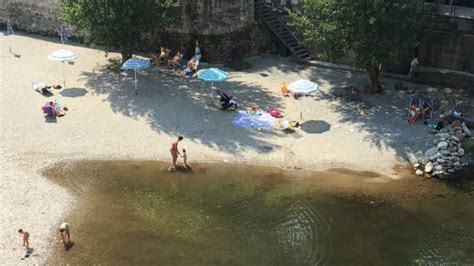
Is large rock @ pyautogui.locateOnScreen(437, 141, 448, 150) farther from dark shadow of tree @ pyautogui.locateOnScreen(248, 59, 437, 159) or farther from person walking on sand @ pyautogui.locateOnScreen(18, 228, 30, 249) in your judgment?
person walking on sand @ pyautogui.locateOnScreen(18, 228, 30, 249)

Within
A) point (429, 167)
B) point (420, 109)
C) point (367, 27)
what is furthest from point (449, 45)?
point (429, 167)

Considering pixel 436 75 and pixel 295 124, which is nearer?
pixel 295 124

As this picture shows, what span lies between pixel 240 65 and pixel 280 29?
404 centimetres

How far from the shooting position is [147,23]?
31.8 metres

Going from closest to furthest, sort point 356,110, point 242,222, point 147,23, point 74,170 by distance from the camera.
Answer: point 242,222, point 74,170, point 356,110, point 147,23

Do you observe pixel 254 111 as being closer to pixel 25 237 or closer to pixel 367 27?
pixel 367 27

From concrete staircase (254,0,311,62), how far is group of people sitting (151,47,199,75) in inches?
225

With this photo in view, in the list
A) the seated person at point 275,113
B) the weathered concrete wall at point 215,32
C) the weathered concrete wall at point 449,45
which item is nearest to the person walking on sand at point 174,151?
the seated person at point 275,113

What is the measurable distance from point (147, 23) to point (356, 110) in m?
12.3

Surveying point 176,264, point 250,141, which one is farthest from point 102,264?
point 250,141

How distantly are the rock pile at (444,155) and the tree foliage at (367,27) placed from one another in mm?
5126

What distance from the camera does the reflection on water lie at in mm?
19219

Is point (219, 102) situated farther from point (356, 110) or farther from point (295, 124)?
point (356, 110)

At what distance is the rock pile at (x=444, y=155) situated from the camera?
961 inches
